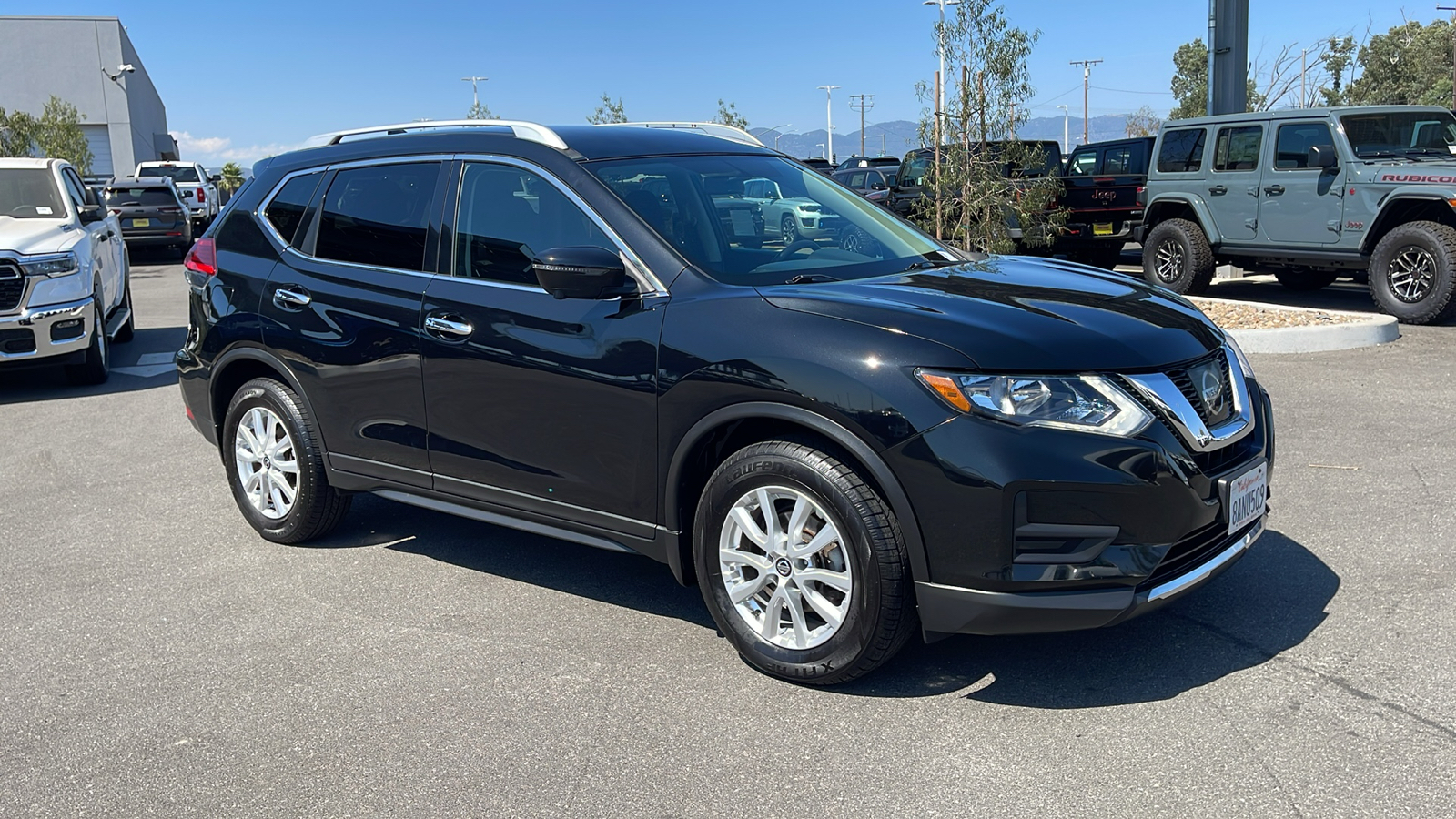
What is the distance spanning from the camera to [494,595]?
4844mm

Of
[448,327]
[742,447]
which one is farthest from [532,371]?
[742,447]

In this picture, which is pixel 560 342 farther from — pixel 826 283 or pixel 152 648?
pixel 152 648

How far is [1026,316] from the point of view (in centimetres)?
372

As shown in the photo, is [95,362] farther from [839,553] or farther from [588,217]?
[839,553]

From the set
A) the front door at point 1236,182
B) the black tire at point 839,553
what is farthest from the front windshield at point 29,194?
the front door at point 1236,182

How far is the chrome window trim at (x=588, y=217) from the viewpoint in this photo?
4113 millimetres

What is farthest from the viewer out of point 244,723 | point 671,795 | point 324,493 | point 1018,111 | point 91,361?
point 1018,111

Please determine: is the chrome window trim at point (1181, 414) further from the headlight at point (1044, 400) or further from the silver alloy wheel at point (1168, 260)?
the silver alloy wheel at point (1168, 260)

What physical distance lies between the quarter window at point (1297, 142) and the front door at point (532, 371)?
396 inches

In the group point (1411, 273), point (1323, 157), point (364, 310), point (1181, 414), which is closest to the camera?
point (1181, 414)

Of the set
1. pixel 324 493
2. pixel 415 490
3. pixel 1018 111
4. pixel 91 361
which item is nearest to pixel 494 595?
pixel 415 490

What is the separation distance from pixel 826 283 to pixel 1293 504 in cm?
284

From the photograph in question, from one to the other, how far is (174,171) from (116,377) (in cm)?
2770

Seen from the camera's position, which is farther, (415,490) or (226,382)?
(226,382)
